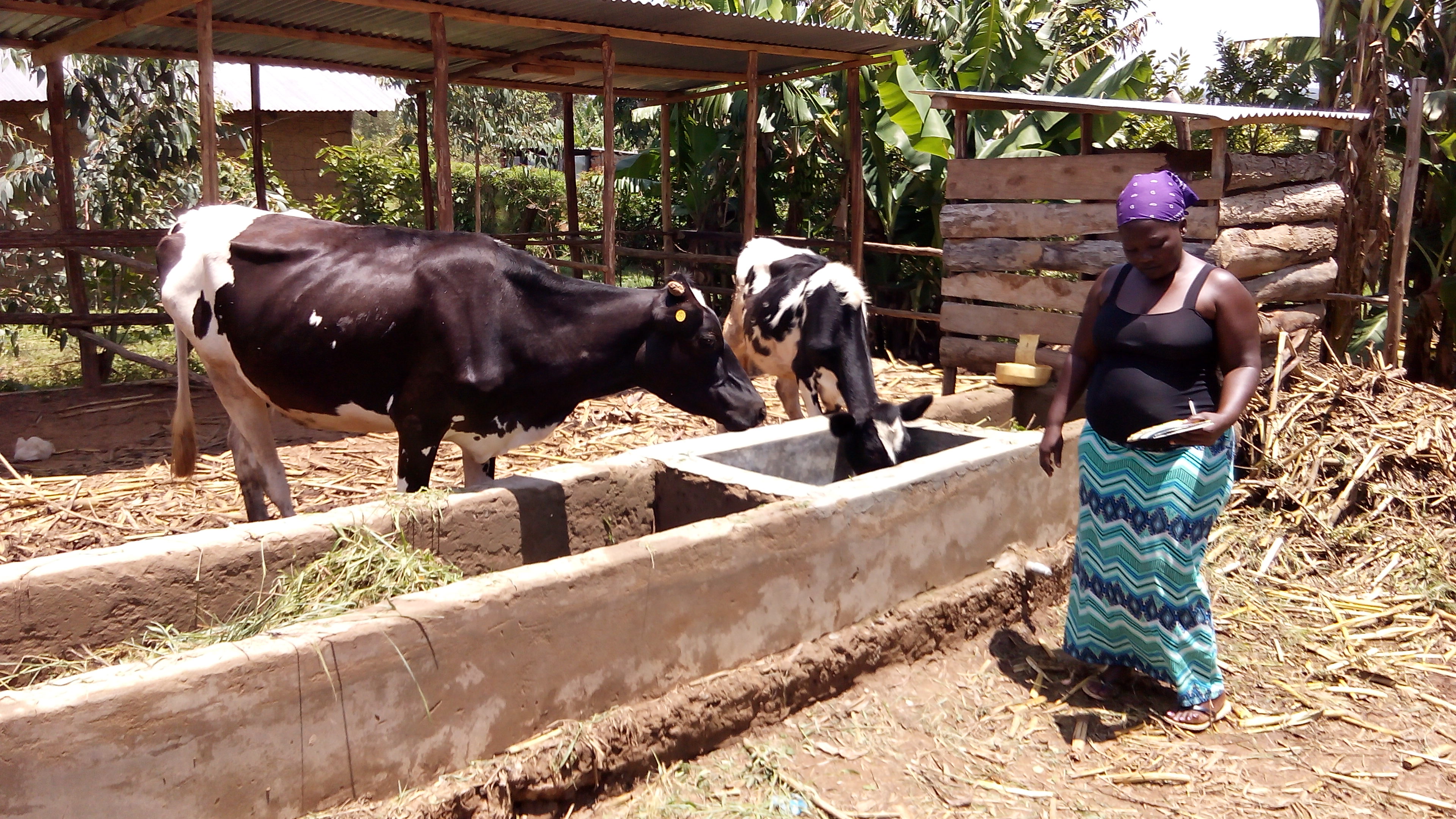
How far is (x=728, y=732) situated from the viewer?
11.8 ft

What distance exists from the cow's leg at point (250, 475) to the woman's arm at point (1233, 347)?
4.25 meters

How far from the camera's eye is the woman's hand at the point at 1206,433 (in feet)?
11.3

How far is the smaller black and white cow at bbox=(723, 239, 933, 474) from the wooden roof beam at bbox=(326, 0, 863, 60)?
1.60 metres

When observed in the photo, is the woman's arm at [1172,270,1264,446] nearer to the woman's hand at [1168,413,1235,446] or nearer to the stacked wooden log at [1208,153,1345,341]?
the woman's hand at [1168,413,1235,446]

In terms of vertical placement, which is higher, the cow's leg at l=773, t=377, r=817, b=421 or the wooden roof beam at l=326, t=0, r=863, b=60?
the wooden roof beam at l=326, t=0, r=863, b=60

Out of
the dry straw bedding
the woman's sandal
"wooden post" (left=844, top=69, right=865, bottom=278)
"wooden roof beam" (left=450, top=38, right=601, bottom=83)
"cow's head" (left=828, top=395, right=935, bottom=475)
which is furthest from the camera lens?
"wooden post" (left=844, top=69, right=865, bottom=278)

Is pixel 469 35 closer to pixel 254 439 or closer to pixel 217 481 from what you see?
pixel 217 481

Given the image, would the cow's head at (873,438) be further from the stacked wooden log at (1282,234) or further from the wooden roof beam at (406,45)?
the wooden roof beam at (406,45)

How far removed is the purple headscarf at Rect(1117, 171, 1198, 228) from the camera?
3.56 m

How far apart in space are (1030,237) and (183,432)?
5.42m

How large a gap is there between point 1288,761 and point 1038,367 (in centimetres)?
338

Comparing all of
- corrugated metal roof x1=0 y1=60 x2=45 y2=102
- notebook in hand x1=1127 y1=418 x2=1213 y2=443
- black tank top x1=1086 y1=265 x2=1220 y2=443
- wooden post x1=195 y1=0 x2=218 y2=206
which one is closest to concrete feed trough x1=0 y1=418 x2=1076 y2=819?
black tank top x1=1086 y1=265 x2=1220 y2=443

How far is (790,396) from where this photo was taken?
300 inches

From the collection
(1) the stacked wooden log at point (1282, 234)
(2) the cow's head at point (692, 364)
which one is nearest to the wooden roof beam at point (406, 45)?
(2) the cow's head at point (692, 364)
